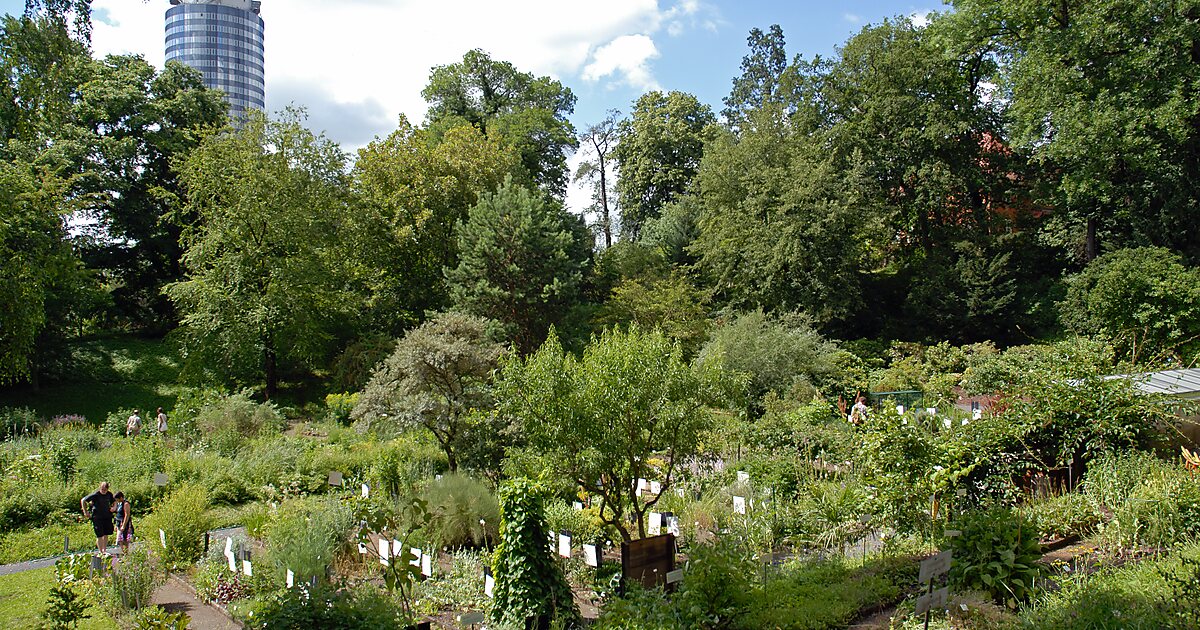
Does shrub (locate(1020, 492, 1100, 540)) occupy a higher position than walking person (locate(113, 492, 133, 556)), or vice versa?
walking person (locate(113, 492, 133, 556))

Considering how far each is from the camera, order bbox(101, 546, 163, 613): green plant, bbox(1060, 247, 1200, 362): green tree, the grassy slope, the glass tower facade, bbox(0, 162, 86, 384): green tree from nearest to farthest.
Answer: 1. bbox(101, 546, 163, 613): green plant
2. bbox(0, 162, 86, 384): green tree
3. bbox(1060, 247, 1200, 362): green tree
4. the grassy slope
5. the glass tower facade

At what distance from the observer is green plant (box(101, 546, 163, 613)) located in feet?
24.6

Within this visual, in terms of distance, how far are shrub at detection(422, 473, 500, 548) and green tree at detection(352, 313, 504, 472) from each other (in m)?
2.03

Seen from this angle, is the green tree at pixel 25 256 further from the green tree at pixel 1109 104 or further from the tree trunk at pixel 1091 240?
the tree trunk at pixel 1091 240

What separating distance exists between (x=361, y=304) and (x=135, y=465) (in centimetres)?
1141

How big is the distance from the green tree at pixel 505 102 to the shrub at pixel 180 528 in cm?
2468

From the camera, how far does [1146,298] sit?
21.5m

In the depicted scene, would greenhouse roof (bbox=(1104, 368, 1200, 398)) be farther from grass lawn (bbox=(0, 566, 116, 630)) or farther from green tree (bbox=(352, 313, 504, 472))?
grass lawn (bbox=(0, 566, 116, 630))

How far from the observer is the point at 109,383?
23578mm

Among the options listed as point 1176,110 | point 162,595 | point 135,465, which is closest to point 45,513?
point 135,465

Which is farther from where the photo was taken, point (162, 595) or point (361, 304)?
point (361, 304)

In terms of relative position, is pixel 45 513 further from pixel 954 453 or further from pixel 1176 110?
pixel 1176 110

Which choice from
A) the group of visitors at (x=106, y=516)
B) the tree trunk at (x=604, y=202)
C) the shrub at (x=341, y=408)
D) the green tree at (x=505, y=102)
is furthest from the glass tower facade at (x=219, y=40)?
the group of visitors at (x=106, y=516)

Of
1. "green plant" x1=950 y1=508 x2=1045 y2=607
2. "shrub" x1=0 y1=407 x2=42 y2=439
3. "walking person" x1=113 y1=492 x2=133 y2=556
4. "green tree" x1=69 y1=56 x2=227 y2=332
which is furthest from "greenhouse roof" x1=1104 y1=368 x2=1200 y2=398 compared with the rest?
"green tree" x1=69 y1=56 x2=227 y2=332
